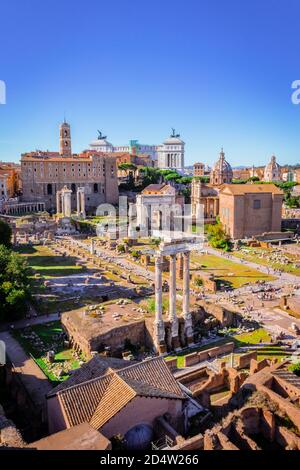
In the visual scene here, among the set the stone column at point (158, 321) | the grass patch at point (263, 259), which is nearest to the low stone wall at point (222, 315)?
the stone column at point (158, 321)

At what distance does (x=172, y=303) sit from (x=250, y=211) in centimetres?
3817

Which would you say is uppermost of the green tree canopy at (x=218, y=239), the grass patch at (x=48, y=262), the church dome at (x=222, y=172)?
the church dome at (x=222, y=172)

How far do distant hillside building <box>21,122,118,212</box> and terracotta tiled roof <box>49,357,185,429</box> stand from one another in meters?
64.6

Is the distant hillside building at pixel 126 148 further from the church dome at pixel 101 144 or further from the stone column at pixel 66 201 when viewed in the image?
the stone column at pixel 66 201

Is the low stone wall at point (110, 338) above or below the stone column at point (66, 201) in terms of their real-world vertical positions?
below

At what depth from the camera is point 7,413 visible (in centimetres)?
1641

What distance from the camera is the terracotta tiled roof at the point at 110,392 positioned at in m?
13.0

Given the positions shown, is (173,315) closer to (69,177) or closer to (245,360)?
(245,360)

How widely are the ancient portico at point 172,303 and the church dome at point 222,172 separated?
6076 centimetres

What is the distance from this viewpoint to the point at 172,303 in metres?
22.7

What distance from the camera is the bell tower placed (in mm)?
88000

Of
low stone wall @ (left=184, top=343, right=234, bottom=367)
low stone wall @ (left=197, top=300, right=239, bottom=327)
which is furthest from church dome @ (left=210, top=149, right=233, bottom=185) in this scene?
low stone wall @ (left=184, top=343, right=234, bottom=367)

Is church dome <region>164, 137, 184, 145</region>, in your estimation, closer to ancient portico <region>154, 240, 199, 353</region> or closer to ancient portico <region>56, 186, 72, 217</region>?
ancient portico <region>56, 186, 72, 217</region>
